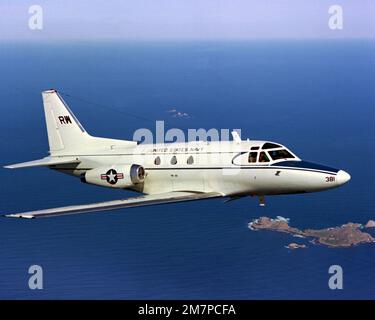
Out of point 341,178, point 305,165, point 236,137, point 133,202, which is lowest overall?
point 133,202

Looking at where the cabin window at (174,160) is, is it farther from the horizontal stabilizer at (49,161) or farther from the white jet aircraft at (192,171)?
the horizontal stabilizer at (49,161)

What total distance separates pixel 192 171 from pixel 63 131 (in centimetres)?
762

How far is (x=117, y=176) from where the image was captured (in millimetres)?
38938

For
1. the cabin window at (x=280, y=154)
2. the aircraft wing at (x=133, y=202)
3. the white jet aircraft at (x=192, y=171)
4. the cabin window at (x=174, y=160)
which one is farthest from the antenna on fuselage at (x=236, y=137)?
the cabin window at (x=174, y=160)

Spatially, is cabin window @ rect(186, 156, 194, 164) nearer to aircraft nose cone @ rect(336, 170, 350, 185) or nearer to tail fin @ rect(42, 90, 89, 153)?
aircraft nose cone @ rect(336, 170, 350, 185)

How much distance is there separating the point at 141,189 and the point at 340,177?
8.57 meters

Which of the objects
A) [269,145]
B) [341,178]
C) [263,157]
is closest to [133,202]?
[263,157]

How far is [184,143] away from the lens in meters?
38.4

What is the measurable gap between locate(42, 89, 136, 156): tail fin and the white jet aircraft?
520 mm

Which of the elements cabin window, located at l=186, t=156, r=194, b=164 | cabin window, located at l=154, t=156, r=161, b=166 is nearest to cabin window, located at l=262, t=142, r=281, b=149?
cabin window, located at l=186, t=156, r=194, b=164

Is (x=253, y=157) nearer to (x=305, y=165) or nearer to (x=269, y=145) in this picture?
(x=269, y=145)

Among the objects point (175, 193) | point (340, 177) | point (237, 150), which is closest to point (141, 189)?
point (175, 193)

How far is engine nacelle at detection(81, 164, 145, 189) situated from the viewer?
38562mm

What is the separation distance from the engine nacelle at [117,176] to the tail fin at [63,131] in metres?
2.03
